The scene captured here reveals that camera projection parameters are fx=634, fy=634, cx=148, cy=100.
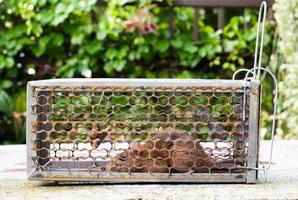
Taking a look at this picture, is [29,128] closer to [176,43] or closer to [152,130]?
[152,130]

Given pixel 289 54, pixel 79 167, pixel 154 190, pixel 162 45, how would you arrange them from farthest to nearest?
pixel 162 45
pixel 289 54
pixel 79 167
pixel 154 190

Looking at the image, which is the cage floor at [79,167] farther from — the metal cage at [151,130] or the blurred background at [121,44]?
the blurred background at [121,44]

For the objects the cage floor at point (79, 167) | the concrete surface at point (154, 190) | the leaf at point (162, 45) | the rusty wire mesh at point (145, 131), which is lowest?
the concrete surface at point (154, 190)

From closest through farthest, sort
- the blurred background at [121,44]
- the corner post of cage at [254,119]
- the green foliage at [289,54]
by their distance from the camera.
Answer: the corner post of cage at [254,119]
the green foliage at [289,54]
the blurred background at [121,44]

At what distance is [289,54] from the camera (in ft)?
12.0

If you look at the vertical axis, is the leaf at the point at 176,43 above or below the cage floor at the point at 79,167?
above

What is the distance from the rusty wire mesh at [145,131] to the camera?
166 cm

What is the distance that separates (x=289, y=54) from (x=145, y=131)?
218cm

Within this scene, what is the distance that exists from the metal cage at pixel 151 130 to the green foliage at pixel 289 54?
1.83 m

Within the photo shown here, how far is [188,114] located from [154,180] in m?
0.20

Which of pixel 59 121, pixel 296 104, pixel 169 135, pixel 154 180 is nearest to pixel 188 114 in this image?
pixel 169 135

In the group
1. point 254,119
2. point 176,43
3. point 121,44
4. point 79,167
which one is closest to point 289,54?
point 176,43

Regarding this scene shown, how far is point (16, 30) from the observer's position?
4.11m

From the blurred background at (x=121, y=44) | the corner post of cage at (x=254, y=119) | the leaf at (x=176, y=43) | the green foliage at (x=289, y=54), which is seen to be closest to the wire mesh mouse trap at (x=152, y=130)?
the corner post of cage at (x=254, y=119)
